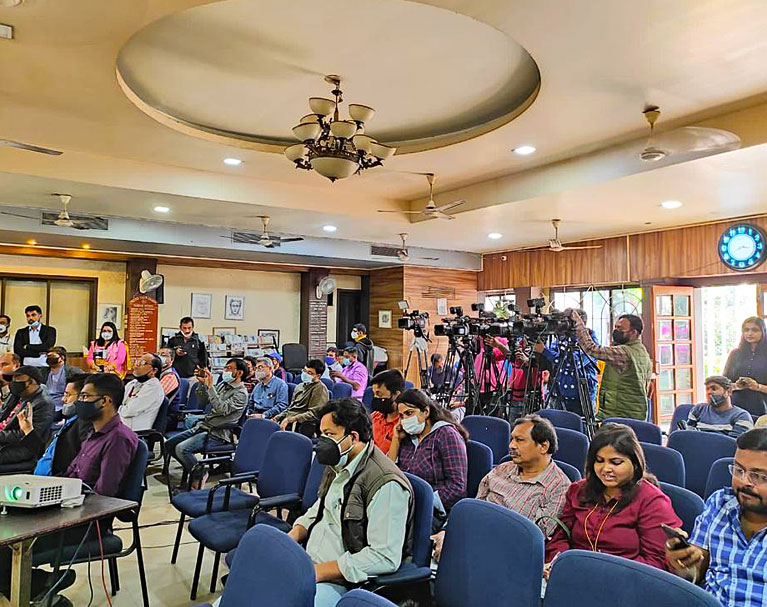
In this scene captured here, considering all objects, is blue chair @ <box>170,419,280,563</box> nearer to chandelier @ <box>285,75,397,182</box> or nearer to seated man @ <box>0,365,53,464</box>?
seated man @ <box>0,365,53,464</box>

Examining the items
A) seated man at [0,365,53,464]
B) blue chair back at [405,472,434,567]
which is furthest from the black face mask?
blue chair back at [405,472,434,567]

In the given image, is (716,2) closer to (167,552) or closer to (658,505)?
(658,505)

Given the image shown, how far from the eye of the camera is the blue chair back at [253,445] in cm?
370

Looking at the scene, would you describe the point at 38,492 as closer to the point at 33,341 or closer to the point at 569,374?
the point at 569,374

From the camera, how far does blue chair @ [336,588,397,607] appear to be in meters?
1.37

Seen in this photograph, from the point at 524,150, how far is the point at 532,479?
10.6ft

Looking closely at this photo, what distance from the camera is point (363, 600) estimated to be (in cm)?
139

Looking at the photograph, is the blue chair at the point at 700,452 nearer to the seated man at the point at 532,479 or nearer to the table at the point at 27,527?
the seated man at the point at 532,479

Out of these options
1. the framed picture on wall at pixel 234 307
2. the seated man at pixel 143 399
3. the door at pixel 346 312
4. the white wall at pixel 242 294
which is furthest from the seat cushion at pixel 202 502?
the door at pixel 346 312

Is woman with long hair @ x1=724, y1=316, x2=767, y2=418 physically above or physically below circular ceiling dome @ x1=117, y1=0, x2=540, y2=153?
below

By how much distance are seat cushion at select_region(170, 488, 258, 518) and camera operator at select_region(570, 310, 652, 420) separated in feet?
8.87

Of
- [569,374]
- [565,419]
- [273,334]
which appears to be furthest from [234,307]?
[565,419]

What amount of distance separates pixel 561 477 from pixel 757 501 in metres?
0.87

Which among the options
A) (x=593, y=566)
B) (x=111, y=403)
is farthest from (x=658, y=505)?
(x=111, y=403)
